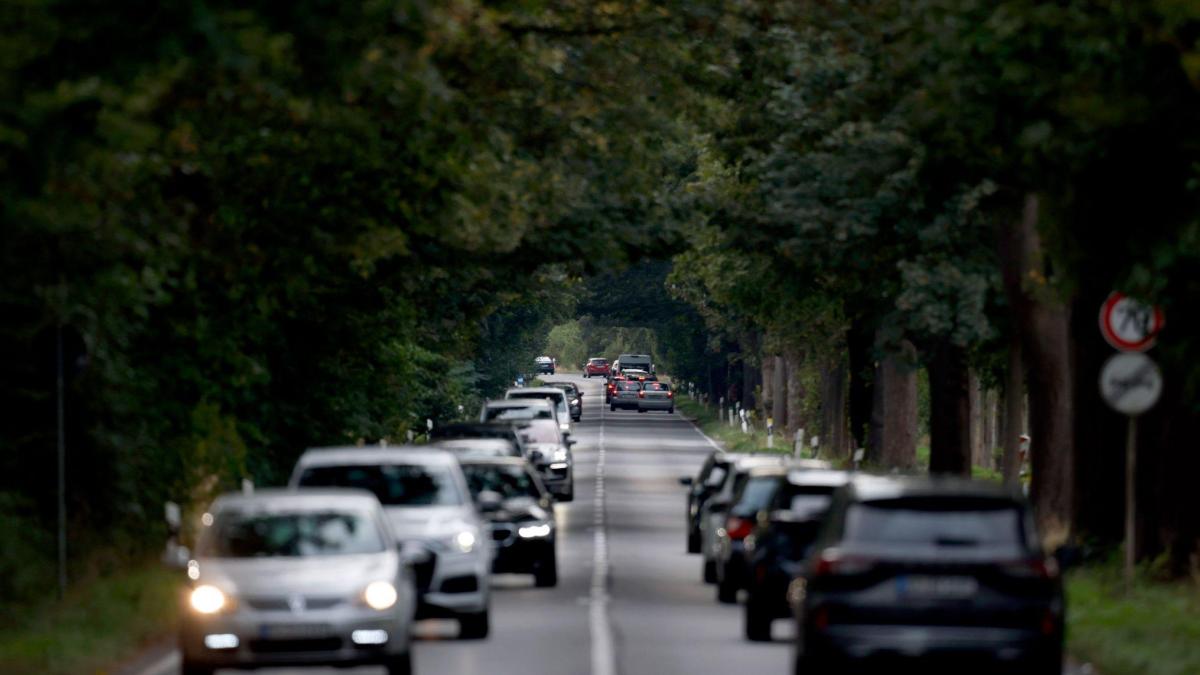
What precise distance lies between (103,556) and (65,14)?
38.3ft

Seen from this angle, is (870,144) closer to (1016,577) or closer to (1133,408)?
(1133,408)

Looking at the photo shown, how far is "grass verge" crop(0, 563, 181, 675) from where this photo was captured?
1708 cm

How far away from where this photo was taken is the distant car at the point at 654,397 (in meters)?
109

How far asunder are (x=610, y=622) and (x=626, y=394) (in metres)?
87.8

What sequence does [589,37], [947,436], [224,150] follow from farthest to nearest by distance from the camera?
1. [947,436]
2. [589,37]
3. [224,150]

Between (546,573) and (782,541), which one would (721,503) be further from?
(782,541)

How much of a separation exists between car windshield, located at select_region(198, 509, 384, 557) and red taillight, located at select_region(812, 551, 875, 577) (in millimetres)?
3865

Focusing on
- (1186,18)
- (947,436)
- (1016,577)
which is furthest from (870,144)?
(1016,577)

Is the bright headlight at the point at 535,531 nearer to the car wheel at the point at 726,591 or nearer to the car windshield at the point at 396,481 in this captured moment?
the car wheel at the point at 726,591

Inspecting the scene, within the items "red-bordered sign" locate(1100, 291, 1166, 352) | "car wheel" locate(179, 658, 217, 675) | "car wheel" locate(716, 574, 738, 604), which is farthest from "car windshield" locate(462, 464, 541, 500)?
"car wheel" locate(179, 658, 217, 675)

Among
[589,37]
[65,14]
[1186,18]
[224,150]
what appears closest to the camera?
[65,14]

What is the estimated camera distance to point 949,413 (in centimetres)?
4122

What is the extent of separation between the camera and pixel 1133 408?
20.3m

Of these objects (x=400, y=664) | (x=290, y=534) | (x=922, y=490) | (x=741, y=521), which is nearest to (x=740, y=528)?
(x=741, y=521)
